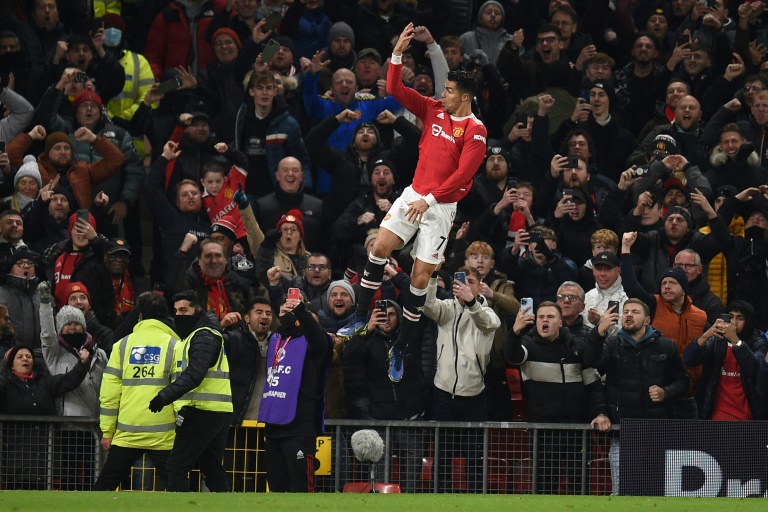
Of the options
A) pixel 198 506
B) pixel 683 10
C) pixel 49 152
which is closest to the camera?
pixel 198 506

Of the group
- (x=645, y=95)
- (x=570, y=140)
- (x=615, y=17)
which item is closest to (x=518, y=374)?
(x=570, y=140)

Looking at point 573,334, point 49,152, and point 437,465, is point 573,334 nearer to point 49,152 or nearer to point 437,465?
point 437,465

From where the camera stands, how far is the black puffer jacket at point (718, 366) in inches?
564

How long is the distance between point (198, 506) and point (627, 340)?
5033 millimetres

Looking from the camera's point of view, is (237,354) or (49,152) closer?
(237,354)

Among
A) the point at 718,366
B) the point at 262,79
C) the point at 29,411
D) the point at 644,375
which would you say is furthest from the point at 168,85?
the point at 718,366

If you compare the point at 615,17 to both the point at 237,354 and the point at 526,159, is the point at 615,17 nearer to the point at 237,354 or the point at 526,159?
the point at 526,159

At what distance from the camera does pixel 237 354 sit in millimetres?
Result: 14656

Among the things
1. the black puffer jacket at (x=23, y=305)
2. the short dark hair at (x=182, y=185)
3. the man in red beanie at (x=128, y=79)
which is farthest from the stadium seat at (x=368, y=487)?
the man in red beanie at (x=128, y=79)

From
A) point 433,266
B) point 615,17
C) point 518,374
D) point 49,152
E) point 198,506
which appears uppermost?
point 615,17

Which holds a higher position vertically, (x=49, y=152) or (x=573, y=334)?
(x=49, y=152)

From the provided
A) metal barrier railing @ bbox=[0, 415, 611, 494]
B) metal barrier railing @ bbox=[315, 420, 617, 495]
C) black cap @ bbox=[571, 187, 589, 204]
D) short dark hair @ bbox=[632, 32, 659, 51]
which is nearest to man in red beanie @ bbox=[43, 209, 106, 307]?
metal barrier railing @ bbox=[0, 415, 611, 494]

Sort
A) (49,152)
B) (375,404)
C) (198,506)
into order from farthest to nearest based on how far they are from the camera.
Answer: (49,152) → (375,404) → (198,506)

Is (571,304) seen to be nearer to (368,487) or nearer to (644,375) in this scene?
(644,375)
